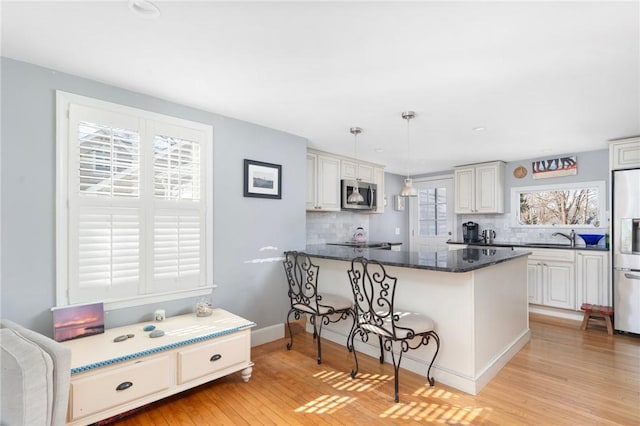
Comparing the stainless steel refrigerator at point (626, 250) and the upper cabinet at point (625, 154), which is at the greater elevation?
the upper cabinet at point (625, 154)

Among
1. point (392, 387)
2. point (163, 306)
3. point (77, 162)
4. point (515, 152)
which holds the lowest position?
point (392, 387)

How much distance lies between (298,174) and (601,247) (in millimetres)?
3949

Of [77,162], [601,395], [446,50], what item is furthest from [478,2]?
[601,395]

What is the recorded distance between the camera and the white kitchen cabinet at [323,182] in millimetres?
4242

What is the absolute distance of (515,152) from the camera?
14.5ft

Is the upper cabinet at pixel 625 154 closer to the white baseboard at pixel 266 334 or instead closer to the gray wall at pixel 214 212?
the gray wall at pixel 214 212

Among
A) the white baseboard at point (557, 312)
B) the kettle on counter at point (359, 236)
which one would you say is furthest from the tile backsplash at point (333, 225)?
the white baseboard at point (557, 312)

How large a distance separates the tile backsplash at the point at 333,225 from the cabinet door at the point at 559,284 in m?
2.68

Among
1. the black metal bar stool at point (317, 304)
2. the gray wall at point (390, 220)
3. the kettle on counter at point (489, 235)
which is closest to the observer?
the black metal bar stool at point (317, 304)

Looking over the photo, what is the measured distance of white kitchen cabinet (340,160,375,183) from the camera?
185 inches

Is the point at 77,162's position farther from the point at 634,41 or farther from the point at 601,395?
the point at 601,395

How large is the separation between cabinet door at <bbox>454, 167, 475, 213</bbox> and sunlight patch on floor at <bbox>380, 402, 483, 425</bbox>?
150 inches

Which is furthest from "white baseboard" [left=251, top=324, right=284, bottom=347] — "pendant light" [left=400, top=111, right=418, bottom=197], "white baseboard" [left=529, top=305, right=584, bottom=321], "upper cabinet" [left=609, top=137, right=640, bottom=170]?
"upper cabinet" [left=609, top=137, right=640, bottom=170]

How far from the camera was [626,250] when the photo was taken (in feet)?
11.4
